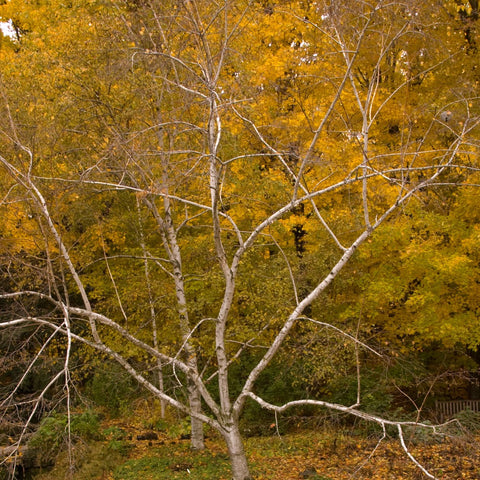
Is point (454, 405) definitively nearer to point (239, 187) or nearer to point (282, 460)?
point (282, 460)

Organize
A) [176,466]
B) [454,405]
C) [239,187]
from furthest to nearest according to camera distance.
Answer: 1. [454,405]
2. [239,187]
3. [176,466]

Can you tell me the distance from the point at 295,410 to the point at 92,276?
18.0 feet

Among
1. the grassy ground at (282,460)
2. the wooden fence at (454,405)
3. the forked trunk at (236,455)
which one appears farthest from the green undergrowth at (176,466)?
the wooden fence at (454,405)

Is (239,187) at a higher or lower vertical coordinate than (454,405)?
higher

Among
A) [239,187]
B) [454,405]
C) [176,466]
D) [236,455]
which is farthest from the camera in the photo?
[454,405]

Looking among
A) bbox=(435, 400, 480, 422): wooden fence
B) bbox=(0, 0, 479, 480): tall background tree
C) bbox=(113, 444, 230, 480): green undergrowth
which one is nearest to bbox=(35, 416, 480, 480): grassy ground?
bbox=(113, 444, 230, 480): green undergrowth

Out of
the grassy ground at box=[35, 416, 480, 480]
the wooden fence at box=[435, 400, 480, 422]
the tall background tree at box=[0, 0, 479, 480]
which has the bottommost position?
the grassy ground at box=[35, 416, 480, 480]

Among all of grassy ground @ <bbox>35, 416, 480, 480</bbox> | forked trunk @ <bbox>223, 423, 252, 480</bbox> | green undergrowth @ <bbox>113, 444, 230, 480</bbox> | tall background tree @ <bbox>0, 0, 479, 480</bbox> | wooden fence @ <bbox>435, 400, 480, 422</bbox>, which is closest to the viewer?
forked trunk @ <bbox>223, 423, 252, 480</bbox>

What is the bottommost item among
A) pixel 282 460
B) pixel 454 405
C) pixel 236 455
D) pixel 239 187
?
pixel 282 460

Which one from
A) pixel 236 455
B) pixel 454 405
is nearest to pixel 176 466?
pixel 236 455

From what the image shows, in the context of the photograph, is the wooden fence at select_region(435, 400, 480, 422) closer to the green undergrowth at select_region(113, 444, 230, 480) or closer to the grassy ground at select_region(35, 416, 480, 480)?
the grassy ground at select_region(35, 416, 480, 480)

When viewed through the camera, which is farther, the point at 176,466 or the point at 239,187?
the point at 239,187

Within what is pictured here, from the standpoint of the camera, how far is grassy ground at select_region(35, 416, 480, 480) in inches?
341

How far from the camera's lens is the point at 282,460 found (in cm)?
959
